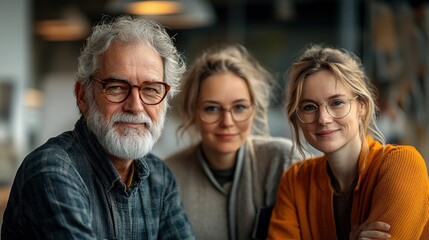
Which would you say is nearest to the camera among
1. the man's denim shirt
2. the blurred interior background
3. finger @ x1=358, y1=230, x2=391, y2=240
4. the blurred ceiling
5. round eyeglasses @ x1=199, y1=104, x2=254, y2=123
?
the man's denim shirt

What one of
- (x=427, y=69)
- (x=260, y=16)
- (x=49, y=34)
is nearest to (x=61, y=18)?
(x=49, y=34)

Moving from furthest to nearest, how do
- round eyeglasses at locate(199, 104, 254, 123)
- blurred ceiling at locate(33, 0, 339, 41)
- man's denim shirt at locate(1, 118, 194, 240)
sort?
blurred ceiling at locate(33, 0, 339, 41), round eyeglasses at locate(199, 104, 254, 123), man's denim shirt at locate(1, 118, 194, 240)

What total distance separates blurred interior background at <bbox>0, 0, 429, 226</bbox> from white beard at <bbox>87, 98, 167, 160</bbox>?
512 millimetres

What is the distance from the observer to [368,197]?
194 centimetres

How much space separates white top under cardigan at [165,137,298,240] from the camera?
8.15 feet

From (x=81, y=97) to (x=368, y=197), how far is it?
1.00 meters

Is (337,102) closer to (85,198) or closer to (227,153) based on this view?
(227,153)

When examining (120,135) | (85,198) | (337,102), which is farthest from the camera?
(337,102)

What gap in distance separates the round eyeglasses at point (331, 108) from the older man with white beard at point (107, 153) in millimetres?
465

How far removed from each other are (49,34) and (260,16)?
329cm

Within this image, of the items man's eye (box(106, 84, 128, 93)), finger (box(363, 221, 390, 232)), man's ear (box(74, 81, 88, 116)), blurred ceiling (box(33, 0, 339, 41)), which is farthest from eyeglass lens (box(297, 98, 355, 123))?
blurred ceiling (box(33, 0, 339, 41))

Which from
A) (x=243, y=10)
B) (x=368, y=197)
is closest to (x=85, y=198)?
(x=368, y=197)

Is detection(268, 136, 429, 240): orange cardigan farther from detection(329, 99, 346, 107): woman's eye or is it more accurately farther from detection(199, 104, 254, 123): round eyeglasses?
detection(199, 104, 254, 123): round eyeglasses

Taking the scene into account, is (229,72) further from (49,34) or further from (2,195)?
(49,34)
